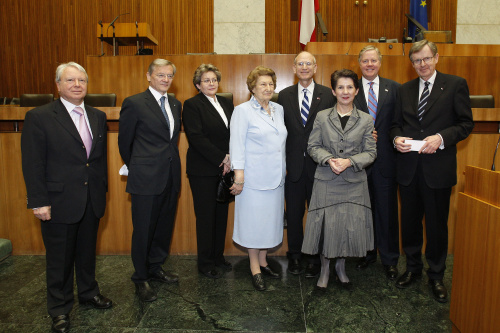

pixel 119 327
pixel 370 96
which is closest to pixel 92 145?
pixel 119 327

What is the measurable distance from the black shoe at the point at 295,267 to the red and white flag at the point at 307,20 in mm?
4443

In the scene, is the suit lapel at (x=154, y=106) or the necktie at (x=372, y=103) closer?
the suit lapel at (x=154, y=106)

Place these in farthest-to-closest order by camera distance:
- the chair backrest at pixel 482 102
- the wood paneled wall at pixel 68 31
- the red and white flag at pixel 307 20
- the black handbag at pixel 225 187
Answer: the wood paneled wall at pixel 68 31 → the red and white flag at pixel 307 20 → the chair backrest at pixel 482 102 → the black handbag at pixel 225 187

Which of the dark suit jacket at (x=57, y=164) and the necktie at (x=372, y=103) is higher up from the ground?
the necktie at (x=372, y=103)

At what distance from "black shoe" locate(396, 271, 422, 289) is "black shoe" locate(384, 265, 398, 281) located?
10 cm

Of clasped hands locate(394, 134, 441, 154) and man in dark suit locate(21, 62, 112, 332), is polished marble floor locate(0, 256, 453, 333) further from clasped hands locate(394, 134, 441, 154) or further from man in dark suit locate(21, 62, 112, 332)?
clasped hands locate(394, 134, 441, 154)

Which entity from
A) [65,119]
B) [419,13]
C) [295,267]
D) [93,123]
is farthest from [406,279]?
[419,13]

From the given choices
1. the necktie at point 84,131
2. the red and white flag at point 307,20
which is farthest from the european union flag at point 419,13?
the necktie at point 84,131

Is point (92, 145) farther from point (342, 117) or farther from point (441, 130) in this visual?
point (441, 130)

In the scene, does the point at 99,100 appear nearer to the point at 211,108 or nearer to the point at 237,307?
the point at 211,108

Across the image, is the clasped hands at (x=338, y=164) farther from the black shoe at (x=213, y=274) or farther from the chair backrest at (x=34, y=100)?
the chair backrest at (x=34, y=100)

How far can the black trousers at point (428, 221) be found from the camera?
241 centimetres

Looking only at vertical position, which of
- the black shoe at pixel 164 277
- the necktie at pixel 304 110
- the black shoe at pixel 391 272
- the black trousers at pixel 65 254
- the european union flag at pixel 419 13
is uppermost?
the european union flag at pixel 419 13

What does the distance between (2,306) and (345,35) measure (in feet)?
24.9
